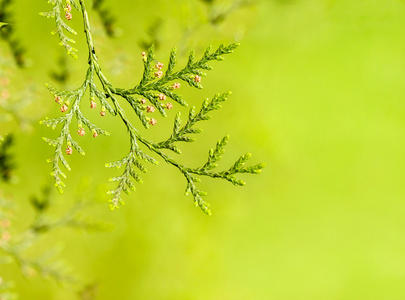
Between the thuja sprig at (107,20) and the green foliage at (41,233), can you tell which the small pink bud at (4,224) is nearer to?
the green foliage at (41,233)

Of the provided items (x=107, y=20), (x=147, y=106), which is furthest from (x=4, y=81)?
(x=147, y=106)

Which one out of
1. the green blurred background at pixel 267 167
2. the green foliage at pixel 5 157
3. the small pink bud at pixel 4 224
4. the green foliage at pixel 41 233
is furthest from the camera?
the green blurred background at pixel 267 167

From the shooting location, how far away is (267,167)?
1866mm

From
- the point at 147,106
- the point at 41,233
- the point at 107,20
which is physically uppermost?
the point at 107,20

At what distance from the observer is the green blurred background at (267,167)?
175 cm

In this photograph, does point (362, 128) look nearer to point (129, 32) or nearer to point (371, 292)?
point (371, 292)

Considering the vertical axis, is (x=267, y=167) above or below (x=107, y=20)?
below

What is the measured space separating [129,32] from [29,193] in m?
0.79

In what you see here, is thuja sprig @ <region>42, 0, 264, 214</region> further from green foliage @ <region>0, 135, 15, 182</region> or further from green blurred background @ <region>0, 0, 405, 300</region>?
green blurred background @ <region>0, 0, 405, 300</region>

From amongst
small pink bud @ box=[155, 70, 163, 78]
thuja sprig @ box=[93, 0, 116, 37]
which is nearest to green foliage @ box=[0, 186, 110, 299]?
thuja sprig @ box=[93, 0, 116, 37]

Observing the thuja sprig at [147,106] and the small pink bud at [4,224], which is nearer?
the thuja sprig at [147,106]

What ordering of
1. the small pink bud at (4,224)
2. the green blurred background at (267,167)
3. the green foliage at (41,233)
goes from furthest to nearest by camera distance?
the green blurred background at (267,167) < the small pink bud at (4,224) < the green foliage at (41,233)

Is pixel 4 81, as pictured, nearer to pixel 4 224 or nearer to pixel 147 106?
pixel 4 224

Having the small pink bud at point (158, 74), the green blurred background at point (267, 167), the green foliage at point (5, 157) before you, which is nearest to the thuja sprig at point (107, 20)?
the green blurred background at point (267, 167)
